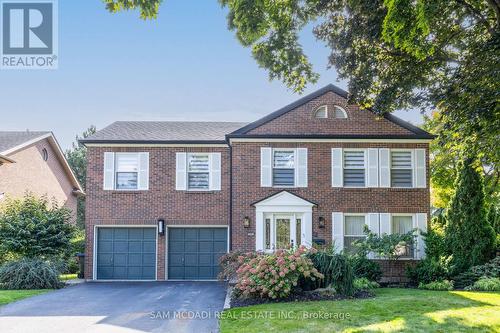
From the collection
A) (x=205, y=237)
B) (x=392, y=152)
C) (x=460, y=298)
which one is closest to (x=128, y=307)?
(x=205, y=237)

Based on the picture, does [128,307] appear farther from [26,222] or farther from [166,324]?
[26,222]

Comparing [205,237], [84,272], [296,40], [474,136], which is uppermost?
[296,40]

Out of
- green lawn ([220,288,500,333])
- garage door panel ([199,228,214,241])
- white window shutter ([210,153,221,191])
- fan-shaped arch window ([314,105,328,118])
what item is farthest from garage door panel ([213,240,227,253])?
green lawn ([220,288,500,333])

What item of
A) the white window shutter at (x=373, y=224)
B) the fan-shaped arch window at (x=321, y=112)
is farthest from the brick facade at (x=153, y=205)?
the white window shutter at (x=373, y=224)

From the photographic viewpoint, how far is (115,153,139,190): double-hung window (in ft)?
55.2

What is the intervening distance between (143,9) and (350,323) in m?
7.09

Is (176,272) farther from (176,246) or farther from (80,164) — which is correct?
(80,164)

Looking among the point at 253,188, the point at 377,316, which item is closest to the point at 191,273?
the point at 253,188

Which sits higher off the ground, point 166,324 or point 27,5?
point 27,5

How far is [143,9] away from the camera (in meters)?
8.69

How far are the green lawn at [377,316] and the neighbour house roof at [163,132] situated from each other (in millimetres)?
8641

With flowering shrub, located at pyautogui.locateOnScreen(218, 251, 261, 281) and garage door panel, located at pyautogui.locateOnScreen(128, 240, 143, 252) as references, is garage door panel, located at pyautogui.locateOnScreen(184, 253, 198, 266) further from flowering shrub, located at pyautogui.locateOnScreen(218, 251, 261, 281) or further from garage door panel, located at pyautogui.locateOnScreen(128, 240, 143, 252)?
flowering shrub, located at pyautogui.locateOnScreen(218, 251, 261, 281)

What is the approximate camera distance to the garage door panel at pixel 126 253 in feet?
54.9

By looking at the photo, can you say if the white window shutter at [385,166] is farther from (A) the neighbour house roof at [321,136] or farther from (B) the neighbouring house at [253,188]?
(A) the neighbour house roof at [321,136]
